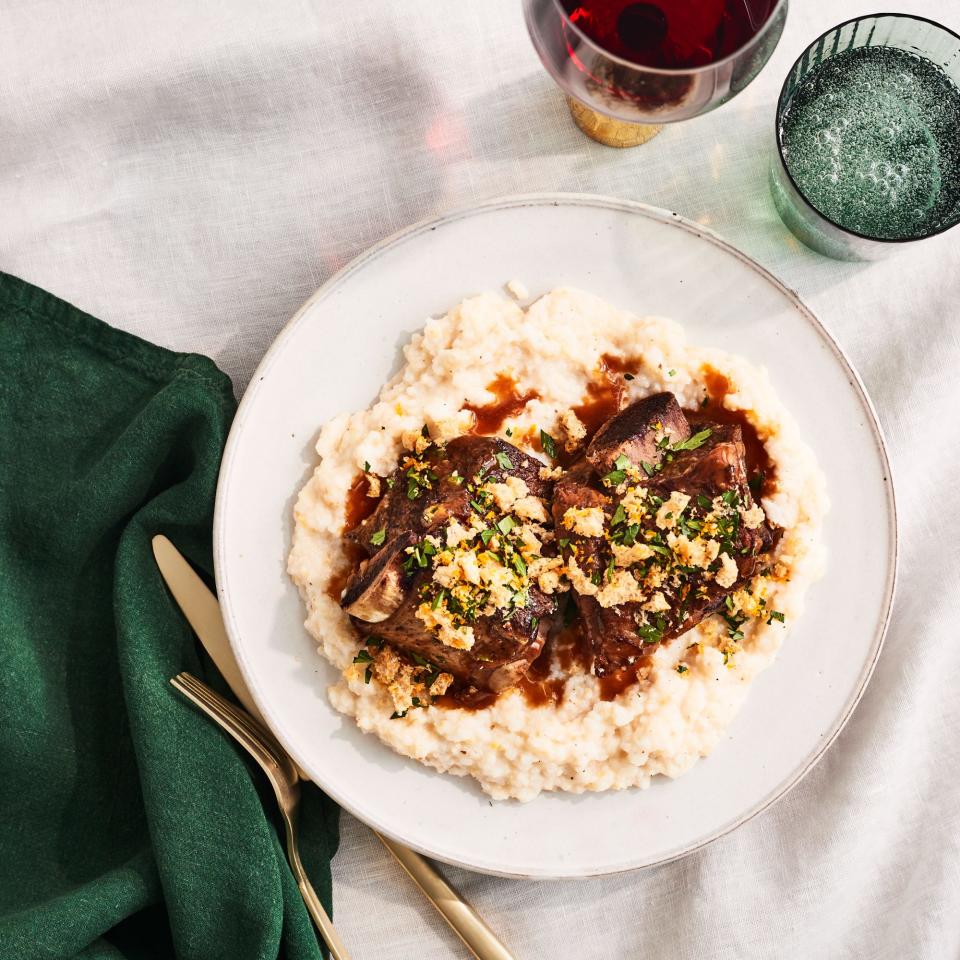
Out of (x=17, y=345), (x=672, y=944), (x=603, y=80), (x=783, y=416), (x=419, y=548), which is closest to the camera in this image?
(x=603, y=80)

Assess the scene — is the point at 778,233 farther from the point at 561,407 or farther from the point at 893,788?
the point at 893,788

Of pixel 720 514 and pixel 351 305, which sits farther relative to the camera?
pixel 351 305

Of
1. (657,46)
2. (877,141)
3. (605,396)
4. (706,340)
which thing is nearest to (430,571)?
(605,396)

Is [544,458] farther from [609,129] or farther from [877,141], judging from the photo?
[877,141]

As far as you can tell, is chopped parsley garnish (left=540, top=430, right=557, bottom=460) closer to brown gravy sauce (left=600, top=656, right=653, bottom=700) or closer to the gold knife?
brown gravy sauce (left=600, top=656, right=653, bottom=700)

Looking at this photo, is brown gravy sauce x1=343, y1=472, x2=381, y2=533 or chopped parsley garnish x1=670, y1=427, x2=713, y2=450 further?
brown gravy sauce x1=343, y1=472, x2=381, y2=533

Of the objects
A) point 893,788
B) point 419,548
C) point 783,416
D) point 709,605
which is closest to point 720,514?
point 709,605

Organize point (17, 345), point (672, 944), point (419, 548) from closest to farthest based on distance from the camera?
point (419, 548) < point (17, 345) < point (672, 944)

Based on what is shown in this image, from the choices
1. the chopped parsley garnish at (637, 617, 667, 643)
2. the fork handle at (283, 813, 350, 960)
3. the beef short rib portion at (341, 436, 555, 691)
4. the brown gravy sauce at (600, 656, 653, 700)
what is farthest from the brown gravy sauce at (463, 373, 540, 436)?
the fork handle at (283, 813, 350, 960)
